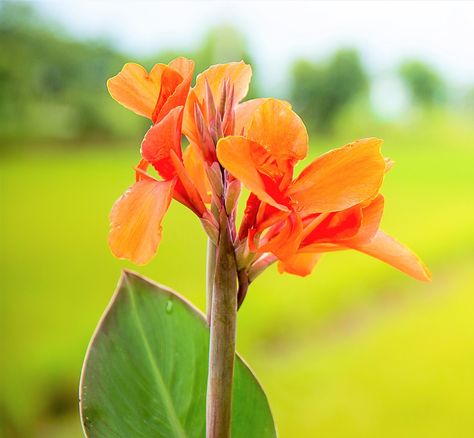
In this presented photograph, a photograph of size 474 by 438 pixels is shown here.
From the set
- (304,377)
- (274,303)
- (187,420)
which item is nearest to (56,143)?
(274,303)

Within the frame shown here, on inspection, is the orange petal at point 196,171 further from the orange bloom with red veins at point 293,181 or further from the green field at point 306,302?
the green field at point 306,302

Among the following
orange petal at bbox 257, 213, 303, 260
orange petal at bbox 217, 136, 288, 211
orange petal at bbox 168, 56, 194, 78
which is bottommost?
orange petal at bbox 257, 213, 303, 260

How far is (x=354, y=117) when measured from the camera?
1.80 metres

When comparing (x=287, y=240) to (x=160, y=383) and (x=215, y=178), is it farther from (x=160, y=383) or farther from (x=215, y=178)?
(x=160, y=383)

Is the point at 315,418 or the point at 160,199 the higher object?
the point at 160,199

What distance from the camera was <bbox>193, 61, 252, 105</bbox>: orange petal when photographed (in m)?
0.26

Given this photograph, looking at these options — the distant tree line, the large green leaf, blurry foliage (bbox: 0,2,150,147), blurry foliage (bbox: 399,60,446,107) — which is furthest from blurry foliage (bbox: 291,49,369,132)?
the large green leaf

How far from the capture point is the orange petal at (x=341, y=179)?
0.77 ft

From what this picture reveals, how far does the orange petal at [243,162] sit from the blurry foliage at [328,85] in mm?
1581

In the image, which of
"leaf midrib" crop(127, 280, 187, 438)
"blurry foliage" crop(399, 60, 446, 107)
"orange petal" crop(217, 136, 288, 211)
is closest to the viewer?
"orange petal" crop(217, 136, 288, 211)

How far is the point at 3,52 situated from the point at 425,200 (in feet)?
4.31

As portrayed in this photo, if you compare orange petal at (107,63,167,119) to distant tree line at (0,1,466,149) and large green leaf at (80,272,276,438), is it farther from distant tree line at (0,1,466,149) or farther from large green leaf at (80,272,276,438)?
distant tree line at (0,1,466,149)

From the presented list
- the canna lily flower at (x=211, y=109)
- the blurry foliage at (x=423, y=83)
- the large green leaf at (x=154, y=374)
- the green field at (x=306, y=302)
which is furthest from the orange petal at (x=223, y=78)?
the blurry foliage at (x=423, y=83)

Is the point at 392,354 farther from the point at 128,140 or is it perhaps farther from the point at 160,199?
the point at 160,199
